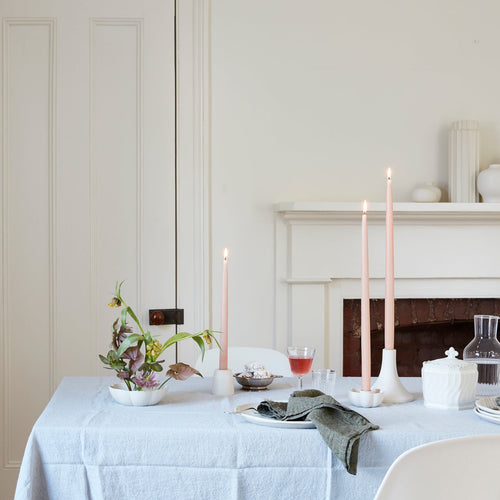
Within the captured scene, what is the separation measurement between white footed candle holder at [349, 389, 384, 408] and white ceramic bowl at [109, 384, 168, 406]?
1.40 ft

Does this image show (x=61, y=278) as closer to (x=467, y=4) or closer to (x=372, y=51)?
(x=372, y=51)

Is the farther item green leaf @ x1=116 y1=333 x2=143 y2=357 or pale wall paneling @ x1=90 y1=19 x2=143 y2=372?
pale wall paneling @ x1=90 y1=19 x2=143 y2=372

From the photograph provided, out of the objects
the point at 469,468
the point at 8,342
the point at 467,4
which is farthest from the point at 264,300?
the point at 469,468

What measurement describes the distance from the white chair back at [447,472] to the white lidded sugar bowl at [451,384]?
0.42 meters

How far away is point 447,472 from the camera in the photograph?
3.91 feet

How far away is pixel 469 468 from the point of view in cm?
120

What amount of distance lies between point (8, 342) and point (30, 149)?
2.49ft

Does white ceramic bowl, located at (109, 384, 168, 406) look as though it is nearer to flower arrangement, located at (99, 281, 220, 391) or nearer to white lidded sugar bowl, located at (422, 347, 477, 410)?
flower arrangement, located at (99, 281, 220, 391)

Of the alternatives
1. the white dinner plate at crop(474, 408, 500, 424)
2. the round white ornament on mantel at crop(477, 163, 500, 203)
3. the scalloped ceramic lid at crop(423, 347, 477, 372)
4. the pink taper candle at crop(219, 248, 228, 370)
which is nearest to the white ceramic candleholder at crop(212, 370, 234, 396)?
the pink taper candle at crop(219, 248, 228, 370)

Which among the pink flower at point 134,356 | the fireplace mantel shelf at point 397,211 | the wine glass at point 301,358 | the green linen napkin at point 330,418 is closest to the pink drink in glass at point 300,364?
the wine glass at point 301,358

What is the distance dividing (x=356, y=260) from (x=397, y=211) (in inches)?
10.0

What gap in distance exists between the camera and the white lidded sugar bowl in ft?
5.32

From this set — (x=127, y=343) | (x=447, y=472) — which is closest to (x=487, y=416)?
(x=447, y=472)

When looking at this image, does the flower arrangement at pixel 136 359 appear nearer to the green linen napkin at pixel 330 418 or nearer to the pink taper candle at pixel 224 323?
the pink taper candle at pixel 224 323
